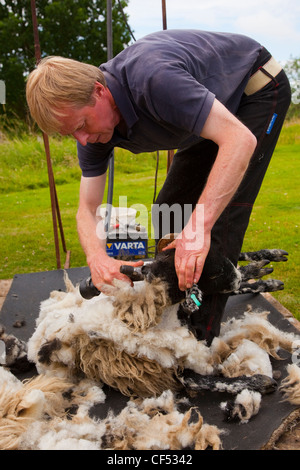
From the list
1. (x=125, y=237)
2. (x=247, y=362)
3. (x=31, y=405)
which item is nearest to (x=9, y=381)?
(x=31, y=405)

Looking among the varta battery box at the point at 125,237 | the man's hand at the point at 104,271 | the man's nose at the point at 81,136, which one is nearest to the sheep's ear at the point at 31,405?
the man's hand at the point at 104,271

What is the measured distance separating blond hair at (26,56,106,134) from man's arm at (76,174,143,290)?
0.54m

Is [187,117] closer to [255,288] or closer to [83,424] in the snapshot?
[83,424]

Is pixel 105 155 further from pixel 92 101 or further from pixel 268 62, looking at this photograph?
pixel 268 62

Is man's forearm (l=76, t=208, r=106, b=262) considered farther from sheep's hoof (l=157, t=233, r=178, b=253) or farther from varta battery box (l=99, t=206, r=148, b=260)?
varta battery box (l=99, t=206, r=148, b=260)

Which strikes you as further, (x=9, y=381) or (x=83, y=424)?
(x=9, y=381)

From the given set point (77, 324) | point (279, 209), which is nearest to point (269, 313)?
point (77, 324)

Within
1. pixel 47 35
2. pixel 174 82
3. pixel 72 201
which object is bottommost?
pixel 47 35

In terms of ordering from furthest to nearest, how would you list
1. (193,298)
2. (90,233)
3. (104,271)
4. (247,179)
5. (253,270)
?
(253,270), (90,233), (247,179), (104,271), (193,298)

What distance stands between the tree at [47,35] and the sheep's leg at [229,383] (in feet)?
50.6

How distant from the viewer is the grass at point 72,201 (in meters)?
4.18

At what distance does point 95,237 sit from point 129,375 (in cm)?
64

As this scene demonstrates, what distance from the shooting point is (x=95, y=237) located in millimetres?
2041

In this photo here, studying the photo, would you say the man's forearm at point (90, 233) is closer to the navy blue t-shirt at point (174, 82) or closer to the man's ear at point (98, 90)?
the navy blue t-shirt at point (174, 82)
